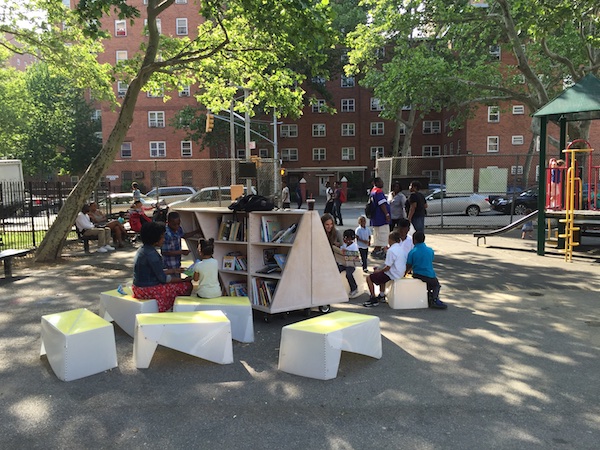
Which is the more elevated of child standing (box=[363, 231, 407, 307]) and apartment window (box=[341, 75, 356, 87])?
apartment window (box=[341, 75, 356, 87])

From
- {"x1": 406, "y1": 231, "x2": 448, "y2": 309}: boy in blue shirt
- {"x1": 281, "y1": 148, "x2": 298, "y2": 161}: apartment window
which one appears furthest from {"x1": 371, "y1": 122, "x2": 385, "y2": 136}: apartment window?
{"x1": 406, "y1": 231, "x2": 448, "y2": 309}: boy in blue shirt

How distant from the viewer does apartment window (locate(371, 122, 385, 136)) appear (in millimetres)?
52469

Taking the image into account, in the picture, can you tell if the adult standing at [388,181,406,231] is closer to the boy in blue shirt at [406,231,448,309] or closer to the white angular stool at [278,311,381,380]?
the boy in blue shirt at [406,231,448,309]

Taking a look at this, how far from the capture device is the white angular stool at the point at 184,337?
534 centimetres

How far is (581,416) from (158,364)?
4.09m

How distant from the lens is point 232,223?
7523 mm

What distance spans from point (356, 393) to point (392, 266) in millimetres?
3337

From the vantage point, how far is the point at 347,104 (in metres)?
52.8

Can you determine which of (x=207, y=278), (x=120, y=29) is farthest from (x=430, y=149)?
(x=207, y=278)

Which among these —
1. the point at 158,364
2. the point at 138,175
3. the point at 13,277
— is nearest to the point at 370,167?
the point at 138,175

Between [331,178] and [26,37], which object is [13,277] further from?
[331,178]

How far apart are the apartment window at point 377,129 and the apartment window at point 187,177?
2017cm

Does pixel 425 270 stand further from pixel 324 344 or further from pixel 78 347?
pixel 78 347

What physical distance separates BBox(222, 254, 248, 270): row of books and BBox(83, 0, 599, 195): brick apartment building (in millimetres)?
32119
